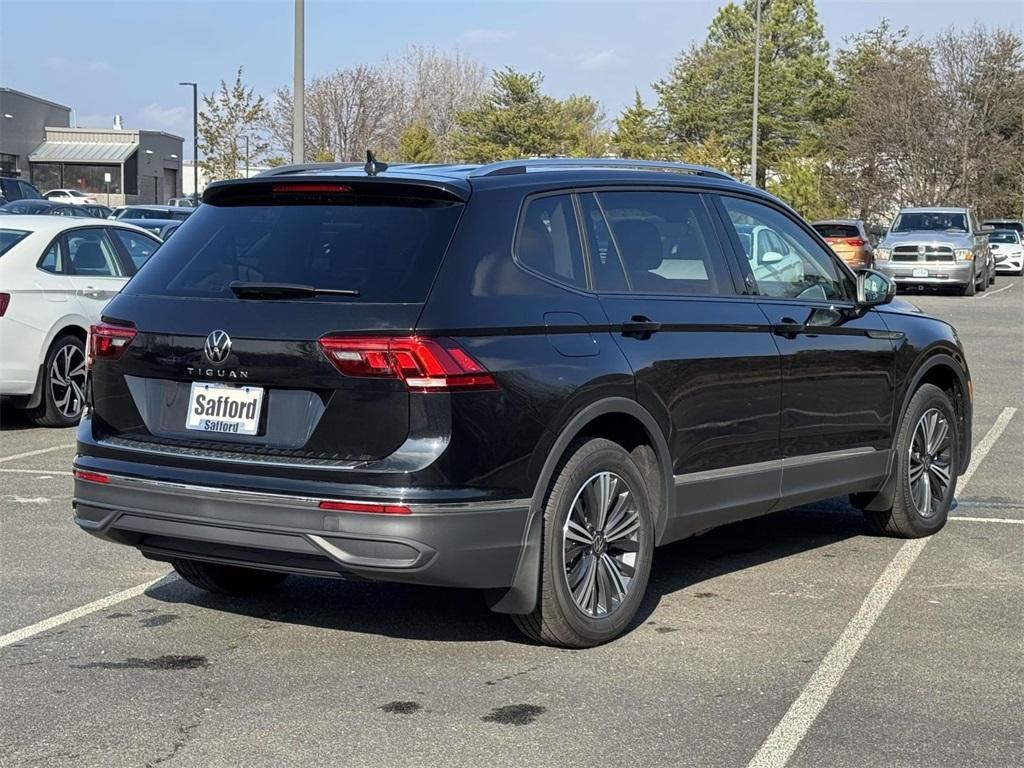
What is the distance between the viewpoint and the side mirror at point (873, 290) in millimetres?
7160

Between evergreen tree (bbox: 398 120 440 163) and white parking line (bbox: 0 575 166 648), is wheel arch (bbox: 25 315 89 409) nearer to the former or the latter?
white parking line (bbox: 0 575 166 648)

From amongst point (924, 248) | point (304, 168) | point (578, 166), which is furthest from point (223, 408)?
point (924, 248)

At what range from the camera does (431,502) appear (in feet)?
16.2

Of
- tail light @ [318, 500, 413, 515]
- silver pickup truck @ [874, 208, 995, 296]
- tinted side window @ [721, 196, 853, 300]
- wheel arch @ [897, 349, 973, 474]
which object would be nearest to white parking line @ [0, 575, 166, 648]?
tail light @ [318, 500, 413, 515]

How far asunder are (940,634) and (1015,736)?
47.2 inches

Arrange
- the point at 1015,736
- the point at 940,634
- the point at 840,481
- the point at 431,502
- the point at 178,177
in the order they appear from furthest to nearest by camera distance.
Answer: the point at 178,177 → the point at 840,481 → the point at 940,634 → the point at 431,502 → the point at 1015,736

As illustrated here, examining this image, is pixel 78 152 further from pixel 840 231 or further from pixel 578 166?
pixel 578 166

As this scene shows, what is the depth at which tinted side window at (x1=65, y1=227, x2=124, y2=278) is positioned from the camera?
39.0ft

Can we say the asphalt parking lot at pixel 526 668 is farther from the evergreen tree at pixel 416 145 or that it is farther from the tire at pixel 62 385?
the evergreen tree at pixel 416 145

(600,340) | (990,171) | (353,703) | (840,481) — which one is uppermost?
(990,171)

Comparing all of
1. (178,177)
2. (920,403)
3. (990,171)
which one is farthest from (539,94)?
(920,403)

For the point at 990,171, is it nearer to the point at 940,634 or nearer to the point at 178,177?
the point at 178,177

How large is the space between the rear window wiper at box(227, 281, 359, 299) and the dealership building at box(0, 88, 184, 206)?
78.6 m

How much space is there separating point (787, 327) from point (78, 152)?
276 ft
